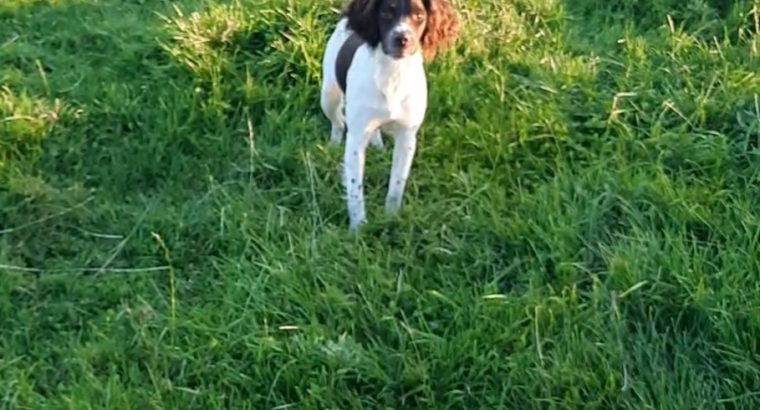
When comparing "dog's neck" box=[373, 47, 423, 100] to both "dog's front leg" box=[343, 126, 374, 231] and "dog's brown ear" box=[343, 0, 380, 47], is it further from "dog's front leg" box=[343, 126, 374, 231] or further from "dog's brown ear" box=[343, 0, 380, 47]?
"dog's front leg" box=[343, 126, 374, 231]

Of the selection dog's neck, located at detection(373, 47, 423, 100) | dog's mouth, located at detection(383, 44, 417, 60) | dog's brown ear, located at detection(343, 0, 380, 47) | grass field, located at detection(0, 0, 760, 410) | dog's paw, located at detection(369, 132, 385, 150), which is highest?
dog's brown ear, located at detection(343, 0, 380, 47)

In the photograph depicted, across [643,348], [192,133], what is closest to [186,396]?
[643,348]

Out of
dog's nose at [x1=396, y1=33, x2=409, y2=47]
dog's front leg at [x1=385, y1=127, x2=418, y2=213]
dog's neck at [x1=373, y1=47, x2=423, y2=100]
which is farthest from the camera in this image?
dog's front leg at [x1=385, y1=127, x2=418, y2=213]

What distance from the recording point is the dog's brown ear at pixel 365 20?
175 inches

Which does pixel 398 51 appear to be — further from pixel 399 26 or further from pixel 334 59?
pixel 334 59

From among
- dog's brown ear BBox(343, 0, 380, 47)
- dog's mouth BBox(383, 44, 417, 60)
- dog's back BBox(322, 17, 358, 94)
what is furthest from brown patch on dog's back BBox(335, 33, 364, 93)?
dog's mouth BBox(383, 44, 417, 60)

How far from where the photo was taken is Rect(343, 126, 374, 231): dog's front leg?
4547 millimetres

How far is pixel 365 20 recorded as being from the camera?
4.47m

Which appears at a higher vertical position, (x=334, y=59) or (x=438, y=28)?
(x=438, y=28)

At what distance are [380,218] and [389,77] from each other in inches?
18.4

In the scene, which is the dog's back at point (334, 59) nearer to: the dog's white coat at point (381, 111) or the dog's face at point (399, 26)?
the dog's white coat at point (381, 111)

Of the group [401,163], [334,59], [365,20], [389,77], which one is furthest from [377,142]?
[365,20]

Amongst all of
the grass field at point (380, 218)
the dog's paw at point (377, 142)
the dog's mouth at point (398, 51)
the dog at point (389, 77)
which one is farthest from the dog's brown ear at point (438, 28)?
the dog's paw at point (377, 142)

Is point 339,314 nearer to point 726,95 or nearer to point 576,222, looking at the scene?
point 576,222
